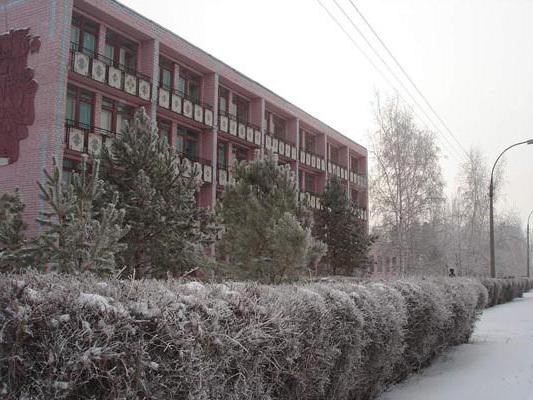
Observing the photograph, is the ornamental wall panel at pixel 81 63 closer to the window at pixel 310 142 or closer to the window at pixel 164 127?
the window at pixel 164 127

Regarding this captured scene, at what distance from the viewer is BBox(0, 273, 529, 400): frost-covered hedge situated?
248cm

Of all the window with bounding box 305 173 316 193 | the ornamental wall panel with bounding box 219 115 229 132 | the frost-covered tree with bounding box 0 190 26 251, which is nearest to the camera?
the frost-covered tree with bounding box 0 190 26 251

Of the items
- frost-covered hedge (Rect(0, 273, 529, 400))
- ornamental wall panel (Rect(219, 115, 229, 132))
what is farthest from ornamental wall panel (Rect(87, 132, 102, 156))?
frost-covered hedge (Rect(0, 273, 529, 400))

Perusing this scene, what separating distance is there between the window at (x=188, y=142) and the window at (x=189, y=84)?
171cm

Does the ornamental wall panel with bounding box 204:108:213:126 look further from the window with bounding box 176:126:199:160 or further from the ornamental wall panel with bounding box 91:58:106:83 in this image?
the ornamental wall panel with bounding box 91:58:106:83

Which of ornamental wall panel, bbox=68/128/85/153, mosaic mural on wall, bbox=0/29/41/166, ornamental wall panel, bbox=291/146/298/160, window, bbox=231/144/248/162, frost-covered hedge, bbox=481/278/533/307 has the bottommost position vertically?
frost-covered hedge, bbox=481/278/533/307

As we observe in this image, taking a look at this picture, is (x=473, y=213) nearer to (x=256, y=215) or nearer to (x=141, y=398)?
(x=256, y=215)

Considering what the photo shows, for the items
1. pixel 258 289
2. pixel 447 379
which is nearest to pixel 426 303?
pixel 447 379

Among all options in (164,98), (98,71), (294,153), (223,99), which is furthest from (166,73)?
(294,153)

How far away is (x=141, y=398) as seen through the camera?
8.92ft

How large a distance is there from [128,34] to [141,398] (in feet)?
79.3

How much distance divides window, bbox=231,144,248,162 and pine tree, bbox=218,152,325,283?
46.8 ft

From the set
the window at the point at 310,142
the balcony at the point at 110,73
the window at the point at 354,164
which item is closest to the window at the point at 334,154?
the window at the point at 354,164

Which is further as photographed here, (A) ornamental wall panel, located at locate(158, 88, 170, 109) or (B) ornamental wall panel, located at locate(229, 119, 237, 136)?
(B) ornamental wall panel, located at locate(229, 119, 237, 136)
